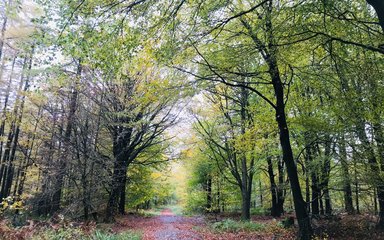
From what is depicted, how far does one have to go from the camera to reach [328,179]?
10.9m

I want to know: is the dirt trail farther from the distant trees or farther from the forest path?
the distant trees

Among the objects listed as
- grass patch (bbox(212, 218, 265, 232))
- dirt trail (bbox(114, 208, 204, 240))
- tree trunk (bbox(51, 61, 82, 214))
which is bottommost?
dirt trail (bbox(114, 208, 204, 240))

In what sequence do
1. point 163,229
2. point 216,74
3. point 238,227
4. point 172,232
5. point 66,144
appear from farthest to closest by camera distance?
point 163,229
point 172,232
point 238,227
point 66,144
point 216,74

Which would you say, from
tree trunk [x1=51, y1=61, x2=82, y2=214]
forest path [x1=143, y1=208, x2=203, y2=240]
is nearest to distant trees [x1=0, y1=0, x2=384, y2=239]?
tree trunk [x1=51, y1=61, x2=82, y2=214]

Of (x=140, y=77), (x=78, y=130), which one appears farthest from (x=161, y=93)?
(x=140, y=77)

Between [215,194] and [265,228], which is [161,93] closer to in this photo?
[265,228]

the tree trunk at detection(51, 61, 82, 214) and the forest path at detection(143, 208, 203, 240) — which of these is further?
the tree trunk at detection(51, 61, 82, 214)

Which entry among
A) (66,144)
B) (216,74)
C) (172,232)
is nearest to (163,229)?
(172,232)

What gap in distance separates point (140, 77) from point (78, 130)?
4421 mm

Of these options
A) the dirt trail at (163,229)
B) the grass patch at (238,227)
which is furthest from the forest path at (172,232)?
the grass patch at (238,227)

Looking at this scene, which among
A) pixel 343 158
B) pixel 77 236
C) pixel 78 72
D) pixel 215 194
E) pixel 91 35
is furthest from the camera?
pixel 215 194

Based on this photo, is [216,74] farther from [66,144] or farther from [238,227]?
[238,227]

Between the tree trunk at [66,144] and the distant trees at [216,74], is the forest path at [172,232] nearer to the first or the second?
the distant trees at [216,74]

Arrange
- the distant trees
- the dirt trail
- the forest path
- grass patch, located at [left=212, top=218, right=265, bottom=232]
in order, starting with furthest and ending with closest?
grass patch, located at [left=212, top=218, right=265, bottom=232] < the dirt trail < the forest path < the distant trees
